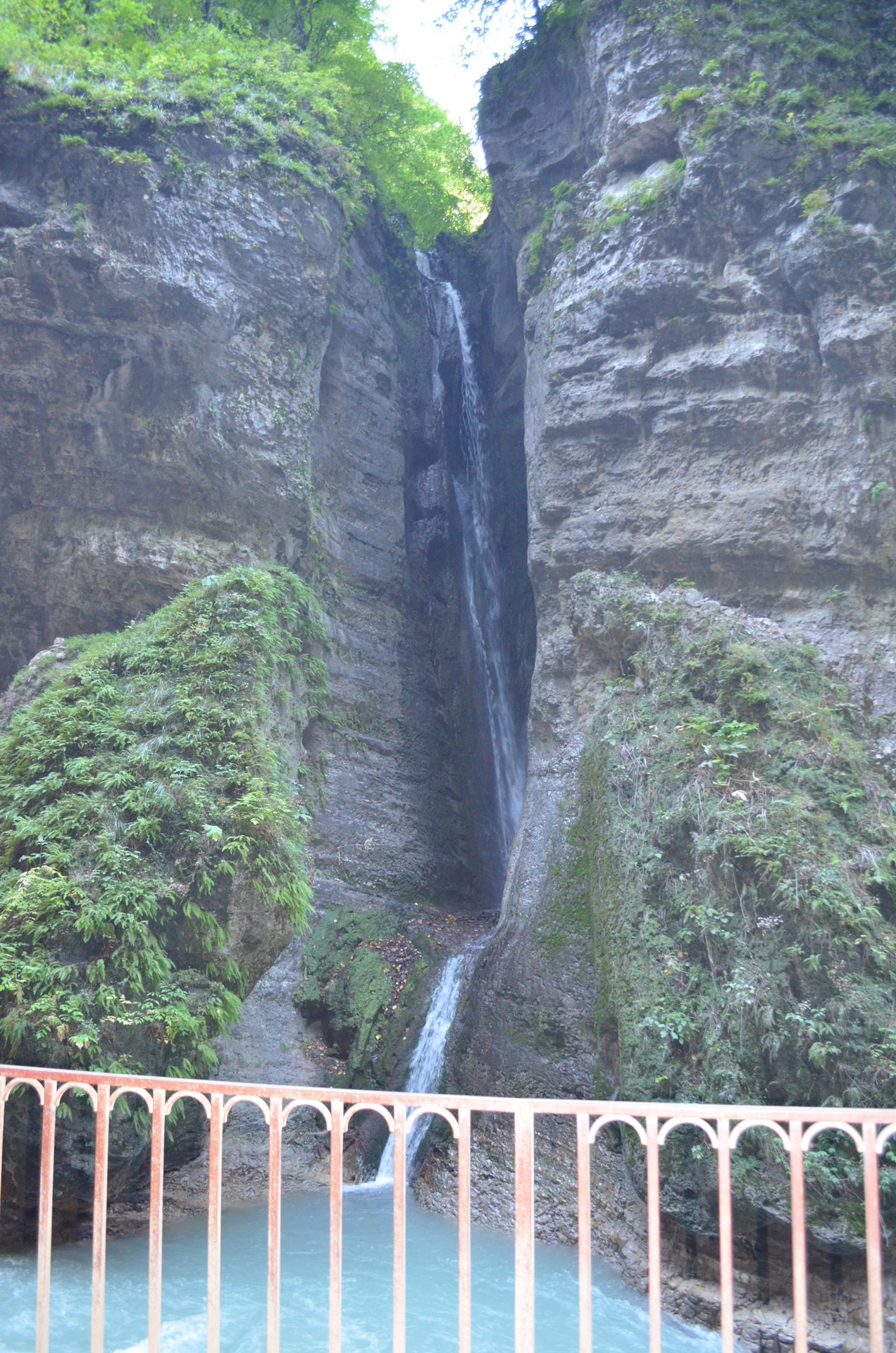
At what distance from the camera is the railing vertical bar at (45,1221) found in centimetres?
376

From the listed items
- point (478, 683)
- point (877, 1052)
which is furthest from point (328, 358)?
point (877, 1052)

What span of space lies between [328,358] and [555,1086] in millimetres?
13028

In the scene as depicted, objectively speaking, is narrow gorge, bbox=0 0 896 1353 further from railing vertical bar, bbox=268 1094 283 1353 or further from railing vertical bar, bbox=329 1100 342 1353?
railing vertical bar, bbox=329 1100 342 1353

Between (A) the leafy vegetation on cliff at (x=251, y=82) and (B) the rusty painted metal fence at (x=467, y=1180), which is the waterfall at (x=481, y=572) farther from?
(B) the rusty painted metal fence at (x=467, y=1180)

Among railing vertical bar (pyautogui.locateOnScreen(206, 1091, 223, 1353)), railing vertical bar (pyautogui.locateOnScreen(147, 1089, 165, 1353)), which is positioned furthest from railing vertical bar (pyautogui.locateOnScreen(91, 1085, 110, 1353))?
railing vertical bar (pyautogui.locateOnScreen(206, 1091, 223, 1353))

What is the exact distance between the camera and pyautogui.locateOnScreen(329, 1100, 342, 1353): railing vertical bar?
3.44 meters

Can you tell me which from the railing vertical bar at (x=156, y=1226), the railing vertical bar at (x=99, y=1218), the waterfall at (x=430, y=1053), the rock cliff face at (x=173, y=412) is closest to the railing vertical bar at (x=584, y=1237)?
the railing vertical bar at (x=156, y=1226)

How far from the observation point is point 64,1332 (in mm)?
6484

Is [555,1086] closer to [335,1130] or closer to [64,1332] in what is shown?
[64,1332]

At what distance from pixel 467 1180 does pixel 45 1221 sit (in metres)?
1.98

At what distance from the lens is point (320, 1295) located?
24.2 ft

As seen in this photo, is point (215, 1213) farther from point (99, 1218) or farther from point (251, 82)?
point (251, 82)

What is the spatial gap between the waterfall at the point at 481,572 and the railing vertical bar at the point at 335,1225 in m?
11.9

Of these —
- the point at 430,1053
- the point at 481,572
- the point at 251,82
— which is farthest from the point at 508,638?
the point at 251,82
